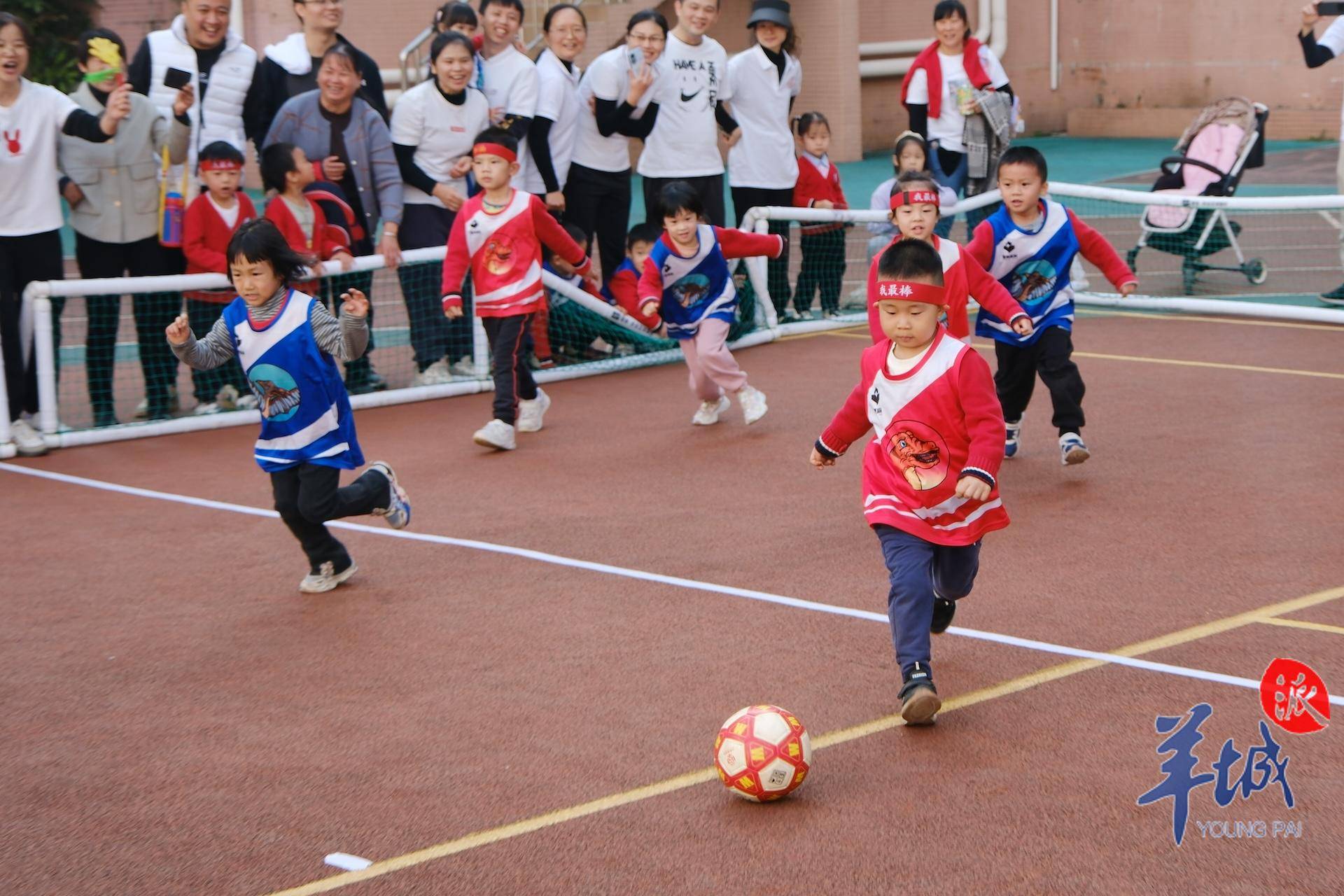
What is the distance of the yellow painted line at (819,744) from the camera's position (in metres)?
3.81

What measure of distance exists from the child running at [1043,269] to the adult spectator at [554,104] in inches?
135

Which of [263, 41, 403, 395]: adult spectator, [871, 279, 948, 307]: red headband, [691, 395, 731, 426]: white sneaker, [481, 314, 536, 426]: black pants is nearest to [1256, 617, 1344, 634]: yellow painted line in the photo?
[871, 279, 948, 307]: red headband

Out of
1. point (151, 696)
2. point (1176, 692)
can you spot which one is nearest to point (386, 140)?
point (151, 696)

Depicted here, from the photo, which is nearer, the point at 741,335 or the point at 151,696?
the point at 151,696

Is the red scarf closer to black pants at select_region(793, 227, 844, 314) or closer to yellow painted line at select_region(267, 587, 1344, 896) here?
black pants at select_region(793, 227, 844, 314)

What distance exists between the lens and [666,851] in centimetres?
383

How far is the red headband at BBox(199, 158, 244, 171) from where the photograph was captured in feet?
28.5

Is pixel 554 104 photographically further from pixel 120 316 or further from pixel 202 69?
pixel 120 316

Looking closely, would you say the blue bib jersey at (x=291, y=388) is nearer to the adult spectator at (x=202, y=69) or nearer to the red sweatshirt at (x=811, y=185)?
the adult spectator at (x=202, y=69)

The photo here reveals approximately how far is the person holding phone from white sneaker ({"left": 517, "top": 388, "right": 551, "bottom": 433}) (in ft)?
19.3

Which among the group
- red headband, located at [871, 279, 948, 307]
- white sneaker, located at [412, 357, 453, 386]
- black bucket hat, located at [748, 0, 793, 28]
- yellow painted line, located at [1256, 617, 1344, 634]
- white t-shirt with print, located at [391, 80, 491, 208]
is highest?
black bucket hat, located at [748, 0, 793, 28]

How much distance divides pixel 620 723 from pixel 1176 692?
5.75 ft

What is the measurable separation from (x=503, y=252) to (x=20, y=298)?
2.83 m

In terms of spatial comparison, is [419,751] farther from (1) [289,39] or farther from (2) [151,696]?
(1) [289,39]
